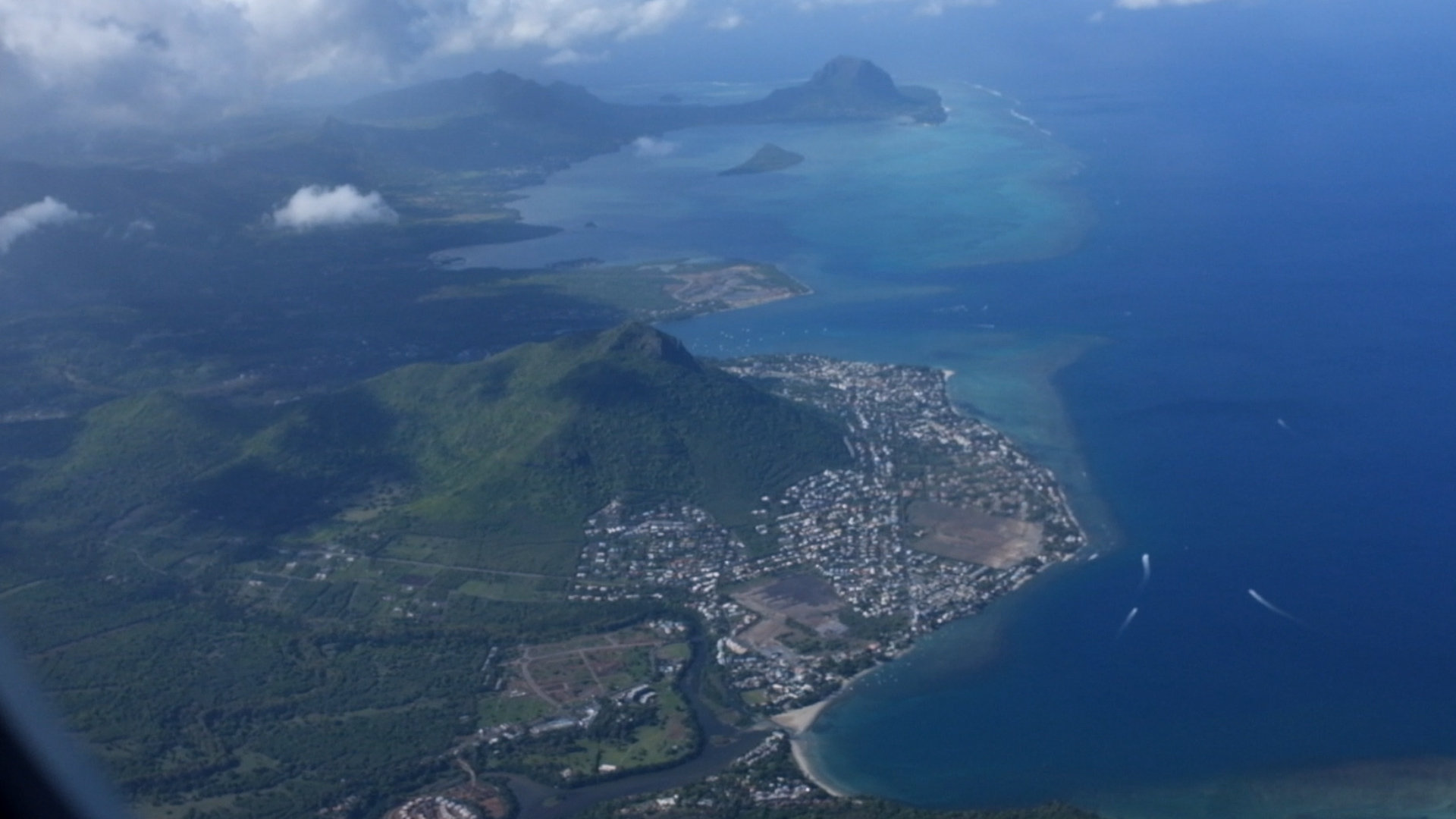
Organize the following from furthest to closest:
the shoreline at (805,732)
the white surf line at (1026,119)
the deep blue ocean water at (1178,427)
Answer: the white surf line at (1026,119) → the deep blue ocean water at (1178,427) → the shoreline at (805,732)

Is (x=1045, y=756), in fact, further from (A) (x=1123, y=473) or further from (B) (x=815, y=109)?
(B) (x=815, y=109)

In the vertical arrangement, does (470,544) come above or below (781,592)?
above

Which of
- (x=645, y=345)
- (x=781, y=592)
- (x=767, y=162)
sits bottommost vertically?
(x=781, y=592)

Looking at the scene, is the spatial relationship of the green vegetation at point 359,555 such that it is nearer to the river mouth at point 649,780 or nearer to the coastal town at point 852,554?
the river mouth at point 649,780

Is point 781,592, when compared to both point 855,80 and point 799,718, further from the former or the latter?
point 855,80

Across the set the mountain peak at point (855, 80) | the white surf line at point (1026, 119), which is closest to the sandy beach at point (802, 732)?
the white surf line at point (1026, 119)

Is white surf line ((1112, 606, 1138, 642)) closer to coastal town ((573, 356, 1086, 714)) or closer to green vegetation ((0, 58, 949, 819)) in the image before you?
coastal town ((573, 356, 1086, 714))

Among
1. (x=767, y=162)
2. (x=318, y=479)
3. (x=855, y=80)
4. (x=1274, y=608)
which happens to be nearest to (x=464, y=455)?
(x=318, y=479)
